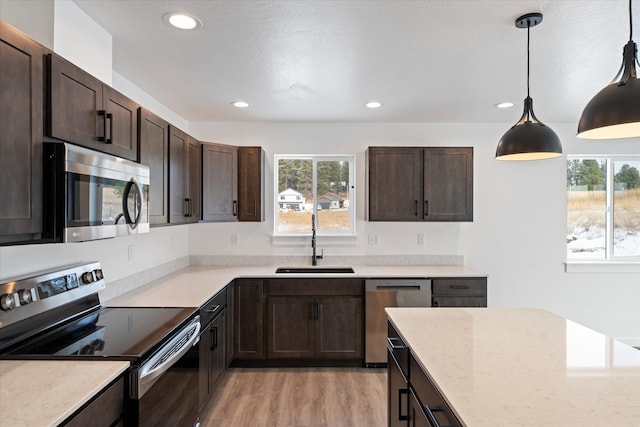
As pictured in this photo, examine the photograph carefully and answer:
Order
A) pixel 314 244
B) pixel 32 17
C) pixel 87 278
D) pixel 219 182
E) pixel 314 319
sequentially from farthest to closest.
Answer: pixel 314 244 → pixel 219 182 → pixel 314 319 → pixel 87 278 → pixel 32 17

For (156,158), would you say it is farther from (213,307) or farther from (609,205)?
(609,205)

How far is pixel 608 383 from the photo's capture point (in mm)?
1138

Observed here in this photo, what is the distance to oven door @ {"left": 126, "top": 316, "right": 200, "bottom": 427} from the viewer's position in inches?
54.6

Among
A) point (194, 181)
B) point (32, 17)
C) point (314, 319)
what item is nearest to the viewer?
point (32, 17)

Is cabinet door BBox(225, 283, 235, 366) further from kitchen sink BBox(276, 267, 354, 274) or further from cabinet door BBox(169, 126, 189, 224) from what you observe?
cabinet door BBox(169, 126, 189, 224)

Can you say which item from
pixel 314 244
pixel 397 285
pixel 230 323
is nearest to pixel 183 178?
pixel 230 323

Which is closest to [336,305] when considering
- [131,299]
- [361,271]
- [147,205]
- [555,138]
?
[361,271]

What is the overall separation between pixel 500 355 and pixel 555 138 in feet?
3.83

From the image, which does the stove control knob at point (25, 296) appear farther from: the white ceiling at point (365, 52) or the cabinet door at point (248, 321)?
the cabinet door at point (248, 321)

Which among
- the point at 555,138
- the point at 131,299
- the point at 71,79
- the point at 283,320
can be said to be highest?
the point at 71,79

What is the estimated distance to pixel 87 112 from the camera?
61.4 inches

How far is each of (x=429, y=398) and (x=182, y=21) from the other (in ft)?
6.80

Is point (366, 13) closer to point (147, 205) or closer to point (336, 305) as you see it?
point (147, 205)

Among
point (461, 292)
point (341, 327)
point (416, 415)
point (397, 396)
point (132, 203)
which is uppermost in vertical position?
point (132, 203)
